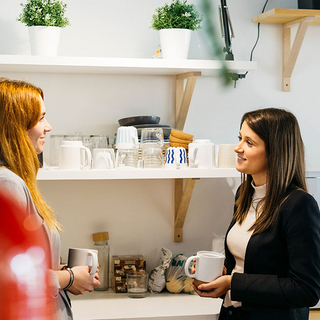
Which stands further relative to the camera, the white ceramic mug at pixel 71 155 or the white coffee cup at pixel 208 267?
the white ceramic mug at pixel 71 155

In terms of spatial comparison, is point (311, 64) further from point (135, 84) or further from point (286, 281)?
point (286, 281)

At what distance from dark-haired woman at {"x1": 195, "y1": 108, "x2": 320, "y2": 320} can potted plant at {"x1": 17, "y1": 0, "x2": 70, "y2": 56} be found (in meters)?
0.77

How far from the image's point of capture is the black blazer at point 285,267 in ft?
3.08

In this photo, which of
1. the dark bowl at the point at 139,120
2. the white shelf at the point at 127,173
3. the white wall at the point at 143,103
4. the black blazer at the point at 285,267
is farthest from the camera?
the white wall at the point at 143,103

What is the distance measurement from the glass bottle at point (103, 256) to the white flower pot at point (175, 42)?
0.78 m

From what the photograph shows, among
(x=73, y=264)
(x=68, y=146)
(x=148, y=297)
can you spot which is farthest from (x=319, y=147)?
(x=73, y=264)

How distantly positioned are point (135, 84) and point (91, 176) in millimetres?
548

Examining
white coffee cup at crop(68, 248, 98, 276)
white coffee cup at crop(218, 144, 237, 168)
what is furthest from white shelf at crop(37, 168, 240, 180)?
white coffee cup at crop(68, 248, 98, 276)

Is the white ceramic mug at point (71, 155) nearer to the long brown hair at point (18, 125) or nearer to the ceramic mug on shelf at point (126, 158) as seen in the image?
the ceramic mug on shelf at point (126, 158)

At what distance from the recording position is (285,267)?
102cm

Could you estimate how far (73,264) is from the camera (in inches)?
38.1

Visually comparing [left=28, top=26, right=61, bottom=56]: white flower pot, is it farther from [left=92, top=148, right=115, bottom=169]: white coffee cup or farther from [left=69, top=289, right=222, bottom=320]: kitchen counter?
[left=69, top=289, right=222, bottom=320]: kitchen counter

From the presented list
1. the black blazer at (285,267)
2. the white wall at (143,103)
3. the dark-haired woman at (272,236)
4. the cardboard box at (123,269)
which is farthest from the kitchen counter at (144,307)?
the black blazer at (285,267)

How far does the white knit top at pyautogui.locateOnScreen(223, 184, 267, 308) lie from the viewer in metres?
1.07
